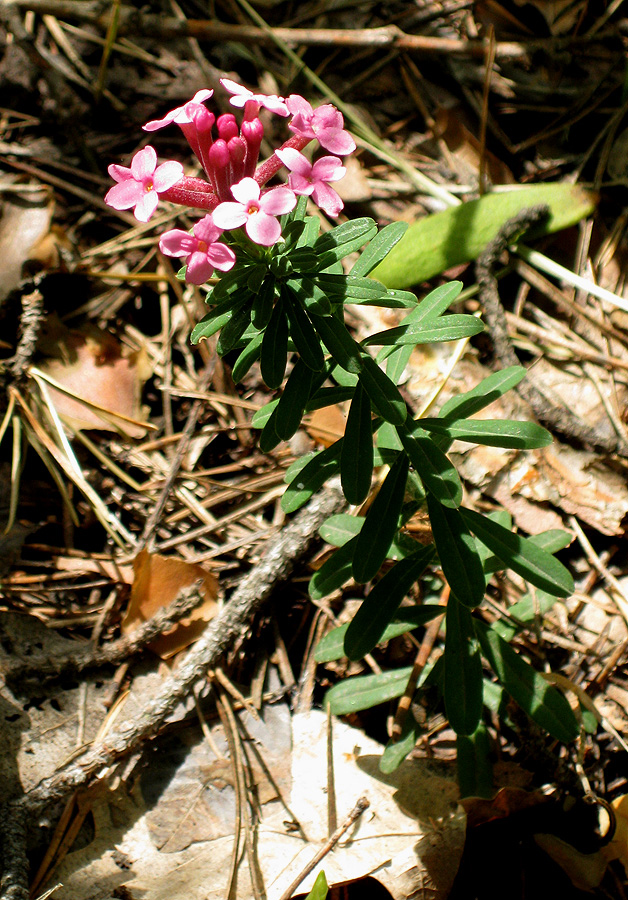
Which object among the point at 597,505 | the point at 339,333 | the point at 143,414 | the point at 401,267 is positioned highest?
the point at 339,333

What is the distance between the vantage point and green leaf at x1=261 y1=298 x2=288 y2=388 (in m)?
1.73

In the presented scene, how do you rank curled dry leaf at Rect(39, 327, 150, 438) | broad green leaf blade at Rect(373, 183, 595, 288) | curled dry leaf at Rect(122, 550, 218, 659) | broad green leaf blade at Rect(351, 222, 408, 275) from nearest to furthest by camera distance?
broad green leaf blade at Rect(351, 222, 408, 275), curled dry leaf at Rect(122, 550, 218, 659), curled dry leaf at Rect(39, 327, 150, 438), broad green leaf blade at Rect(373, 183, 595, 288)

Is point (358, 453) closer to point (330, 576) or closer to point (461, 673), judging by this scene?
point (330, 576)

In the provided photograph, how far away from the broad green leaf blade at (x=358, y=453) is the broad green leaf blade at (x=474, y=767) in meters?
0.84

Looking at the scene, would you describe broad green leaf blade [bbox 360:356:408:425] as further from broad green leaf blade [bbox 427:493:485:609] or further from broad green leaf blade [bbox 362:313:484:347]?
broad green leaf blade [bbox 427:493:485:609]

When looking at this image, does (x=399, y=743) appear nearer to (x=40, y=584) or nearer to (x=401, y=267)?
(x=40, y=584)

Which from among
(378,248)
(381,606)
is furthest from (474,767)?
(378,248)

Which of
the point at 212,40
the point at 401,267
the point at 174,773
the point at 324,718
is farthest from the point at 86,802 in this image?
the point at 212,40

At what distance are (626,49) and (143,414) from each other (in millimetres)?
→ 3084

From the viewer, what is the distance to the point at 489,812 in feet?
7.05

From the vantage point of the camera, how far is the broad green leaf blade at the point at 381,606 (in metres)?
2.02

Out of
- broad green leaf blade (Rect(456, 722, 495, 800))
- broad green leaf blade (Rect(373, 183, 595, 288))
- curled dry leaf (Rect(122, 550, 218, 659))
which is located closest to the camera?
broad green leaf blade (Rect(456, 722, 495, 800))

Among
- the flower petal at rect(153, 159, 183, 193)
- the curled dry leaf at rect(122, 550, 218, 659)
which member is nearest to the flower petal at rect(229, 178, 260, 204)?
the flower petal at rect(153, 159, 183, 193)

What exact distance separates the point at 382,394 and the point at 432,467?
239mm
